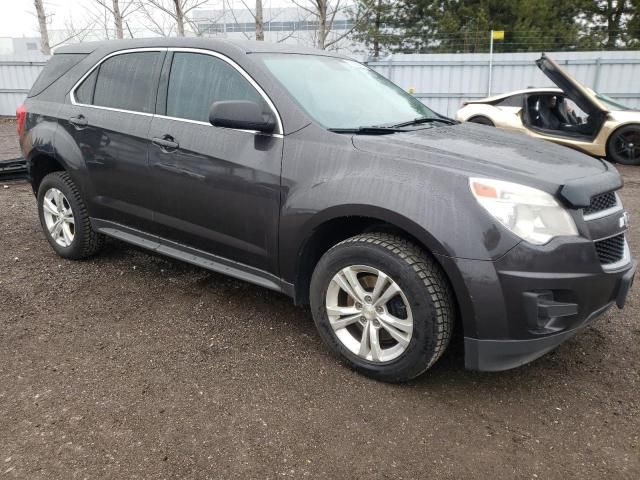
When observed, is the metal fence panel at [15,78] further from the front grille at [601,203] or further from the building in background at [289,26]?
the front grille at [601,203]

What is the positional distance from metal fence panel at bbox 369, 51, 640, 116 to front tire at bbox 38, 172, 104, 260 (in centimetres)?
1175

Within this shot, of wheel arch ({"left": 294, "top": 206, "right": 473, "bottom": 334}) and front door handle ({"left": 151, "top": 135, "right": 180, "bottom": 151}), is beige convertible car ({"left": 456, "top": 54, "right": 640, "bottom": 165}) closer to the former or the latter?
wheel arch ({"left": 294, "top": 206, "right": 473, "bottom": 334})

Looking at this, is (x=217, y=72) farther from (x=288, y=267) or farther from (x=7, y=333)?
(x=7, y=333)

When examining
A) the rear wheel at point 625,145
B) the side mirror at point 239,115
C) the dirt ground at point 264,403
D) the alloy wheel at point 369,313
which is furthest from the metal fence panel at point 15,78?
the alloy wheel at point 369,313

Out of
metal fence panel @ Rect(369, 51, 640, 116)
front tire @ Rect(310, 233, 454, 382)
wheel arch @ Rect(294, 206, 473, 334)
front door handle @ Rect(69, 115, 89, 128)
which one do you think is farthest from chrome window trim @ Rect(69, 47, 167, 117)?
metal fence panel @ Rect(369, 51, 640, 116)

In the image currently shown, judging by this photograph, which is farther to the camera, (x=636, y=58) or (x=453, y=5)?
(x=453, y=5)

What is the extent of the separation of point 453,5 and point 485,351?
19767mm

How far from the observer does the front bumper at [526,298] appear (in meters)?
2.32

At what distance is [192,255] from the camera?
11.5ft

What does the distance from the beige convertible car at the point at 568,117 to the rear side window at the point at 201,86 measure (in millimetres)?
6470

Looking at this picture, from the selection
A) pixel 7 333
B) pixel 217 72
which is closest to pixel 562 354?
pixel 217 72

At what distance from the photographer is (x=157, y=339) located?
324 cm

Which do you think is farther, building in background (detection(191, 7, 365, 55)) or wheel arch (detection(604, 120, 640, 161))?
building in background (detection(191, 7, 365, 55))

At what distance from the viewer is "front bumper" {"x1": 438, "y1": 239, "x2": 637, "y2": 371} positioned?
7.62ft
